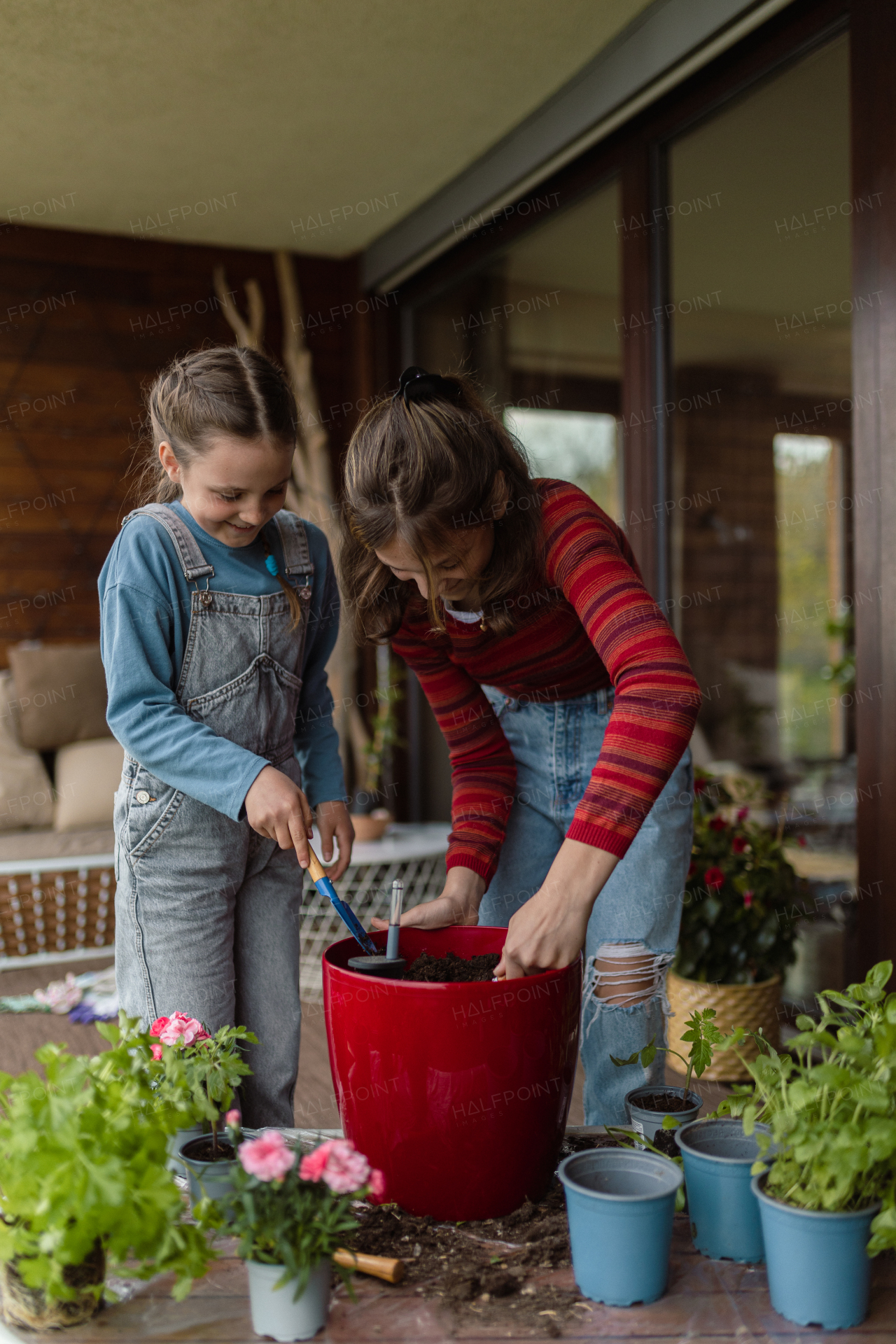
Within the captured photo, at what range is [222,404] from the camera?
4.27ft

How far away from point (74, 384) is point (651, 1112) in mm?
3781

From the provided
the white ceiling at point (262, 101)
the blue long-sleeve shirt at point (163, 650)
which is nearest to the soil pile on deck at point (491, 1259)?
the blue long-sleeve shirt at point (163, 650)

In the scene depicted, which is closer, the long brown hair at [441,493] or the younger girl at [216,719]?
the long brown hair at [441,493]

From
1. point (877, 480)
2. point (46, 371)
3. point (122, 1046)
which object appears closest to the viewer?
point (122, 1046)

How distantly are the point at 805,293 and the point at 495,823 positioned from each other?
368 cm

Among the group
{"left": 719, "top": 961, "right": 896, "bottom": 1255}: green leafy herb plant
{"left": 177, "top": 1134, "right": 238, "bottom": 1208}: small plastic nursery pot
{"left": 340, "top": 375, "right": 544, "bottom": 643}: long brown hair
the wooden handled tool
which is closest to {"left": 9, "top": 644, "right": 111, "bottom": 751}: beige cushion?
{"left": 340, "top": 375, "right": 544, "bottom": 643}: long brown hair

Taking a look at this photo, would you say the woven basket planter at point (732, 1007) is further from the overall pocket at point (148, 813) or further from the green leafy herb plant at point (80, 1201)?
the green leafy herb plant at point (80, 1201)

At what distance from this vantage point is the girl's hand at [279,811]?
118 centimetres

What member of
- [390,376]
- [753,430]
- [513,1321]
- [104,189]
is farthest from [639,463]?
[753,430]

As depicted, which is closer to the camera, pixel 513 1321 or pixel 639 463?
pixel 513 1321

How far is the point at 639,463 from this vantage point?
297 centimetres

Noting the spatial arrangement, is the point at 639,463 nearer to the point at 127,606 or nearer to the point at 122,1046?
the point at 127,606

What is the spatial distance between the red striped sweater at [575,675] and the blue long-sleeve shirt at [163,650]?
0.77 ft

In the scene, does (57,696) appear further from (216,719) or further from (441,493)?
(441,493)
